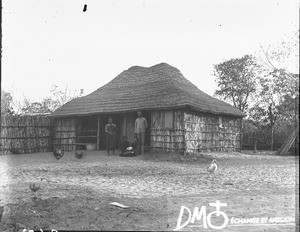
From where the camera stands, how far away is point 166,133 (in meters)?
11.2

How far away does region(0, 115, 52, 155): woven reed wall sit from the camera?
655 centimetres

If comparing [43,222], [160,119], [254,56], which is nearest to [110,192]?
[43,222]

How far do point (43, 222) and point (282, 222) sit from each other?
227cm

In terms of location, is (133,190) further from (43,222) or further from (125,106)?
(125,106)

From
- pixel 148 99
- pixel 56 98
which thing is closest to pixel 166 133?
pixel 148 99

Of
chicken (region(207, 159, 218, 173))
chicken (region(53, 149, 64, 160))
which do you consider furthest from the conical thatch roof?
chicken (region(207, 159, 218, 173))

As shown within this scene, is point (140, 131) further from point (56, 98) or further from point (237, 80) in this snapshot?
point (237, 80)

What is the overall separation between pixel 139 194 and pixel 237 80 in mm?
2086

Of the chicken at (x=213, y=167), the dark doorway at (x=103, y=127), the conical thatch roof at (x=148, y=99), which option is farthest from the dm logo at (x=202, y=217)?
the conical thatch roof at (x=148, y=99)

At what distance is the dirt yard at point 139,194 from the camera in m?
3.03

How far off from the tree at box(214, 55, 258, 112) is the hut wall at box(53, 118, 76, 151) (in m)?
2.88

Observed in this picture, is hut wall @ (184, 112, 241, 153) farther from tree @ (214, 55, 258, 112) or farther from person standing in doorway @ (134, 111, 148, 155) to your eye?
tree @ (214, 55, 258, 112)

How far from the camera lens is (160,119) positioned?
456 inches

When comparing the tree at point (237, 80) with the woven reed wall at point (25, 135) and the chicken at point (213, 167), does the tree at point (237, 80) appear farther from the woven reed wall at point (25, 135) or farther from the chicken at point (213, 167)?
the woven reed wall at point (25, 135)
